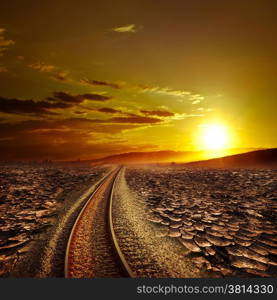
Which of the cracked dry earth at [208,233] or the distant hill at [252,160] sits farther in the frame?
the distant hill at [252,160]

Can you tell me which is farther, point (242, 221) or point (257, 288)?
point (242, 221)

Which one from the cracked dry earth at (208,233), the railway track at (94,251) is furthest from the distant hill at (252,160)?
the railway track at (94,251)

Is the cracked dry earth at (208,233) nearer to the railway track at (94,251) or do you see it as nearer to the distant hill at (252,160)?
the railway track at (94,251)

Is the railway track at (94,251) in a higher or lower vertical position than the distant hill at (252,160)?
lower

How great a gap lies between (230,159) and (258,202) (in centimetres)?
4143

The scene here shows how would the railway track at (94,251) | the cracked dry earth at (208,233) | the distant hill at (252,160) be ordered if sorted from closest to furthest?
1. the railway track at (94,251)
2. the cracked dry earth at (208,233)
3. the distant hill at (252,160)

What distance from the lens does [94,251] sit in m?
6.56

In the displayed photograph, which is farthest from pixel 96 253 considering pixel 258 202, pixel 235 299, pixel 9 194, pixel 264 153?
pixel 264 153

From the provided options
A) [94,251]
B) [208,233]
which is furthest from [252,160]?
[94,251]

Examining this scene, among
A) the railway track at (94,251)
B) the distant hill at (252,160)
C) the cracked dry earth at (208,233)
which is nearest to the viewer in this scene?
the railway track at (94,251)

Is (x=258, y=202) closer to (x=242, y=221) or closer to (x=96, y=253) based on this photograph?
(x=242, y=221)

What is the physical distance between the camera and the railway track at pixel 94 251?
546 cm

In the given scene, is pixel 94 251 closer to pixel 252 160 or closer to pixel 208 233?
pixel 208 233

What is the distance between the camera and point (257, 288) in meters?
4.43
